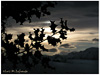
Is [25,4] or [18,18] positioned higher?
[25,4]

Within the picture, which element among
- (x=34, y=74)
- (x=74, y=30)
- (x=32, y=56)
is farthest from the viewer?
(x=34, y=74)

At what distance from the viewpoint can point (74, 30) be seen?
27.0ft

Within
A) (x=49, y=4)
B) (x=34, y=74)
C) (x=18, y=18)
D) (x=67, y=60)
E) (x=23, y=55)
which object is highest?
(x=49, y=4)

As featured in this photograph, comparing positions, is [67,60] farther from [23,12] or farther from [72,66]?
[23,12]

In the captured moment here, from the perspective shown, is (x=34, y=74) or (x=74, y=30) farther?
(x=34, y=74)

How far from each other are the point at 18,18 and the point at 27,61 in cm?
211

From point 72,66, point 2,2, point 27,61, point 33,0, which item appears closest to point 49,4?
point 33,0

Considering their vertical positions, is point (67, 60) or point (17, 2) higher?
point (17, 2)

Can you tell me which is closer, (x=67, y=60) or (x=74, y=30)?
(x=74, y=30)

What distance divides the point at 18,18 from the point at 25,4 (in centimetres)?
74

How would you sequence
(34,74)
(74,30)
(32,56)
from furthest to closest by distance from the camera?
(34,74)
(32,56)
(74,30)

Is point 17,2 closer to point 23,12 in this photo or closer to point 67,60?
point 23,12

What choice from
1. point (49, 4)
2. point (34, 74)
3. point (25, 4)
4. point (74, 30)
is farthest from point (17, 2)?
point (34, 74)

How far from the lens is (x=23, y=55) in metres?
8.53
